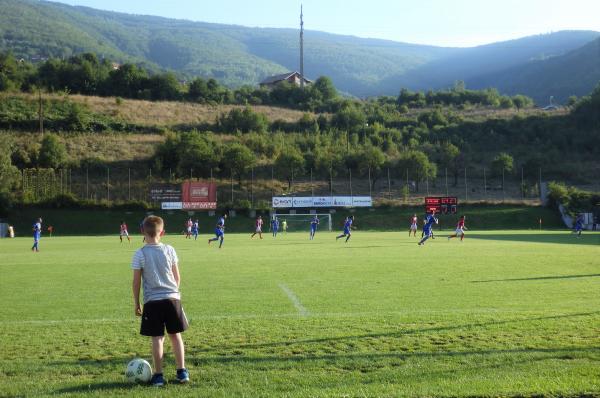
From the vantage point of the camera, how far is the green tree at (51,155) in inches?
3189

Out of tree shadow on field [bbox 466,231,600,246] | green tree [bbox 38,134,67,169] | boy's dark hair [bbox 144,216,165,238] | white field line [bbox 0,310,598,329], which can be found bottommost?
tree shadow on field [bbox 466,231,600,246]

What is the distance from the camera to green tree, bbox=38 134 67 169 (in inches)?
3189

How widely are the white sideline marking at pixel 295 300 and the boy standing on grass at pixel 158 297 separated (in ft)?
14.1

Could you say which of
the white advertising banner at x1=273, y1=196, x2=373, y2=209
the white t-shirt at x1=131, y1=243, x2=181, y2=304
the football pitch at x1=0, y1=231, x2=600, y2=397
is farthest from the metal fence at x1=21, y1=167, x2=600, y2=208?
the white t-shirt at x1=131, y1=243, x2=181, y2=304

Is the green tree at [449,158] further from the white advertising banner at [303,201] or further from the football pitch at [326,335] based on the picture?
the football pitch at [326,335]

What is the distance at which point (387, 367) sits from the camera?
7.44 metres

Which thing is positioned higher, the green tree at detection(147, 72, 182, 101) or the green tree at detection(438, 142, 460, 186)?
the green tree at detection(147, 72, 182, 101)

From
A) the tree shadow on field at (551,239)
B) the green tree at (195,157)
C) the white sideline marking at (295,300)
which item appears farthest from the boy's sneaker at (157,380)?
the green tree at (195,157)

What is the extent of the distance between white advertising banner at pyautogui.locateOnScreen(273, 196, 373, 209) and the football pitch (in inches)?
2079

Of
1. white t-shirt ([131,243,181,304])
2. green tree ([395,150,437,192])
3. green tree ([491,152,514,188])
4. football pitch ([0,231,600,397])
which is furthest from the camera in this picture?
green tree ([491,152,514,188])

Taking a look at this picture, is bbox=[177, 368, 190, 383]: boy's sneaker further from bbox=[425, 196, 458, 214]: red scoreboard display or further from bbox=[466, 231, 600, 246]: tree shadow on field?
bbox=[425, 196, 458, 214]: red scoreboard display

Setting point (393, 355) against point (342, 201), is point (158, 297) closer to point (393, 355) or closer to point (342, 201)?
→ point (393, 355)

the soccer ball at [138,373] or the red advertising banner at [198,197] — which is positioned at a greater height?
the red advertising banner at [198,197]

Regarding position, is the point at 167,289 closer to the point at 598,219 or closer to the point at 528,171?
the point at 598,219
